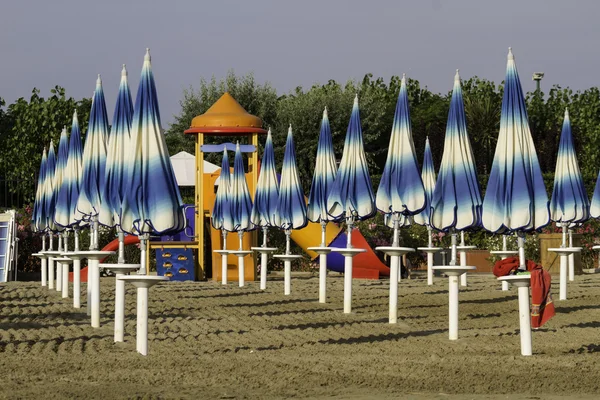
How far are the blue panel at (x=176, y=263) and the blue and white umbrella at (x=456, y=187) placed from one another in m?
13.0

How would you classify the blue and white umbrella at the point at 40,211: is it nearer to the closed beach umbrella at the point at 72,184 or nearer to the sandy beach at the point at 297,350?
the sandy beach at the point at 297,350

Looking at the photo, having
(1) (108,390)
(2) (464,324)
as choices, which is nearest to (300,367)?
(1) (108,390)

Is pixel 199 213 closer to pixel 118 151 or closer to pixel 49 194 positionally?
pixel 49 194

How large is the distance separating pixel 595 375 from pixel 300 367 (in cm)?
286

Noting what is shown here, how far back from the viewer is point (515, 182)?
12812 millimetres

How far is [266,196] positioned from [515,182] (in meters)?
11.0

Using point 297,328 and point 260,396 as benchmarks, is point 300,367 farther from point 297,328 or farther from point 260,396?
point 297,328

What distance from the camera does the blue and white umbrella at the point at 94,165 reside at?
52.7ft

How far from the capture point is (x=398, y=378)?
34.9 feet

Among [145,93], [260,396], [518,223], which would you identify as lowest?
[260,396]

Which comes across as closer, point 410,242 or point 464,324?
point 464,324

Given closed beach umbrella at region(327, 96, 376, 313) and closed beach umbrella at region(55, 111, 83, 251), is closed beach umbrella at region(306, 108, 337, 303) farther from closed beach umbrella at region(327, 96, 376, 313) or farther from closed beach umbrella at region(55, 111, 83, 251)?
closed beach umbrella at region(55, 111, 83, 251)

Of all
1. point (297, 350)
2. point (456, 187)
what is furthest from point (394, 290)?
point (297, 350)

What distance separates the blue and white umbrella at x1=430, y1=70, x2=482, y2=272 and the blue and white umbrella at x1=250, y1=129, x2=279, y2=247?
8306 mm
